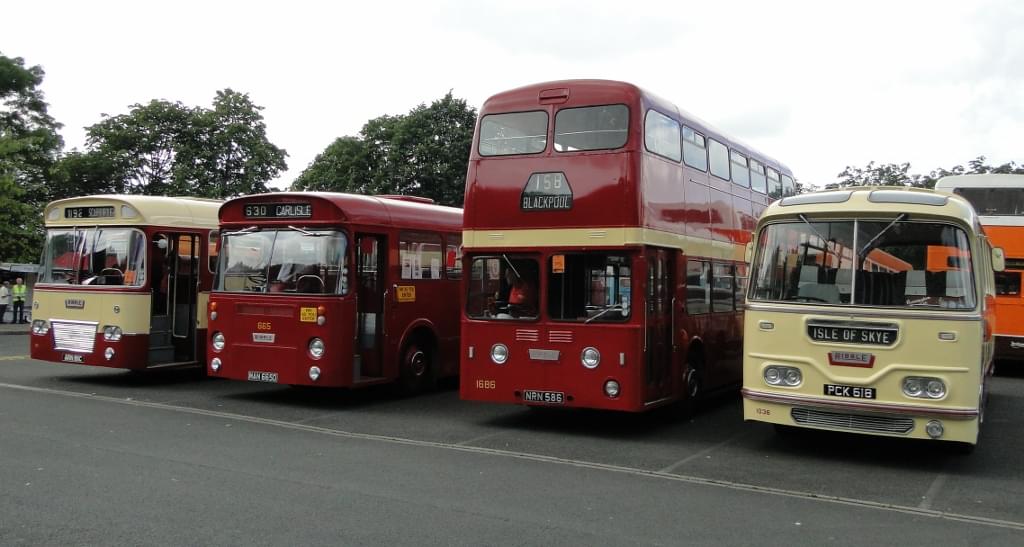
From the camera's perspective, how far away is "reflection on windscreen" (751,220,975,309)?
30.2ft

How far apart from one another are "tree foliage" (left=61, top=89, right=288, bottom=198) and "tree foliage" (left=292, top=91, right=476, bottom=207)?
14.2ft

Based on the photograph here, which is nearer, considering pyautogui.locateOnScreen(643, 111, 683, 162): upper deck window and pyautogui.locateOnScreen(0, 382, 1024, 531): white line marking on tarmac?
pyautogui.locateOnScreen(0, 382, 1024, 531): white line marking on tarmac

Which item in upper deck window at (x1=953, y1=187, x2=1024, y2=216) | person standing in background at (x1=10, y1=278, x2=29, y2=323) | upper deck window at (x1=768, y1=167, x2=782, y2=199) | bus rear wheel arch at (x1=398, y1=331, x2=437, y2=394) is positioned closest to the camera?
bus rear wheel arch at (x1=398, y1=331, x2=437, y2=394)

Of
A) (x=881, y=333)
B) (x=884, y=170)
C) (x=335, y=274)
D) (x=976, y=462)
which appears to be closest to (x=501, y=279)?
(x=335, y=274)

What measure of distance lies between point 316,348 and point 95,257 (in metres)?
4.78

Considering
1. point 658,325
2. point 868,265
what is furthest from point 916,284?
point 658,325

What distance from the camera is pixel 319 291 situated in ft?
42.2

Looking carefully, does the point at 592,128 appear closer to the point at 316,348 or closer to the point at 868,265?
the point at 868,265

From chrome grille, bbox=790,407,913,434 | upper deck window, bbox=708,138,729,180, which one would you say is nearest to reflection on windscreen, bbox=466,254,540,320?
chrome grille, bbox=790,407,913,434

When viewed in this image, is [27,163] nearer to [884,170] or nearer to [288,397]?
[288,397]

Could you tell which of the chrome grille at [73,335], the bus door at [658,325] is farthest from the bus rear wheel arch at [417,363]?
the chrome grille at [73,335]

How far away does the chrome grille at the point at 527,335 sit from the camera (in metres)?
11.2

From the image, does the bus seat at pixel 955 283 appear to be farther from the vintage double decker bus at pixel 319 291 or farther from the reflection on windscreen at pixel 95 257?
the reflection on windscreen at pixel 95 257

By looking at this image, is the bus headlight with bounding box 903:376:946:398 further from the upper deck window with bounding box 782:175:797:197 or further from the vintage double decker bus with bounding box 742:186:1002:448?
the upper deck window with bounding box 782:175:797:197
